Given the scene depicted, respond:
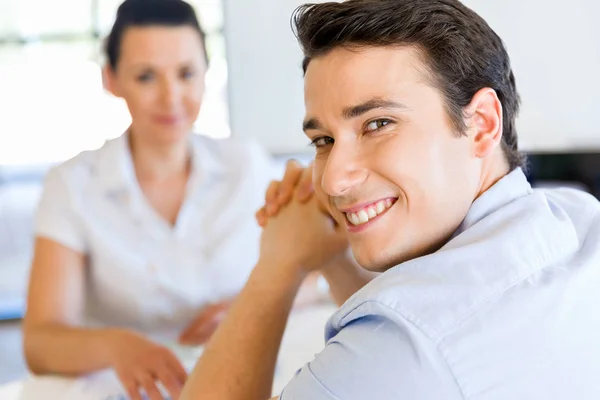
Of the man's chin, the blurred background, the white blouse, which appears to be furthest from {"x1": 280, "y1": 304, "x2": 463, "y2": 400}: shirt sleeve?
the blurred background

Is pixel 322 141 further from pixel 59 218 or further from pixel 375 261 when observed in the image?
pixel 59 218

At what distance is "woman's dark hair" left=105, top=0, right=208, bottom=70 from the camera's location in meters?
1.72

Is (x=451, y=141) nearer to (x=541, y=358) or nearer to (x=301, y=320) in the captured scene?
(x=541, y=358)

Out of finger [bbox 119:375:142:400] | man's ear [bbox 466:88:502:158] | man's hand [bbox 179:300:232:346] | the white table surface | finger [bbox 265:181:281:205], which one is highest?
man's ear [bbox 466:88:502:158]

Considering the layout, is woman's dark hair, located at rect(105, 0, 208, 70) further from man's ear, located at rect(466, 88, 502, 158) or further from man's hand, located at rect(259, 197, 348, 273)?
man's ear, located at rect(466, 88, 502, 158)

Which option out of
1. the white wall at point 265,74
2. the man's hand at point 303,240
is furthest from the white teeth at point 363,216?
the white wall at point 265,74

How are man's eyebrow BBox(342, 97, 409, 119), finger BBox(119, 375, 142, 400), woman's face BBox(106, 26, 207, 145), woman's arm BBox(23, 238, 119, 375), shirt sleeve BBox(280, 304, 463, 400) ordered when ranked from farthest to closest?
woman's face BBox(106, 26, 207, 145), woman's arm BBox(23, 238, 119, 375), finger BBox(119, 375, 142, 400), man's eyebrow BBox(342, 97, 409, 119), shirt sleeve BBox(280, 304, 463, 400)

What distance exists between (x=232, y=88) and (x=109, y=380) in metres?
1.83

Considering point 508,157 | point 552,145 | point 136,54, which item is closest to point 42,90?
point 136,54

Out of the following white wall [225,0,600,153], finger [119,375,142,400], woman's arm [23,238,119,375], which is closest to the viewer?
finger [119,375,142,400]

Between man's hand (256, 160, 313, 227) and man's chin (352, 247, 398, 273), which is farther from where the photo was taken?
man's hand (256, 160, 313, 227)

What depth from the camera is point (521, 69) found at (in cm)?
254

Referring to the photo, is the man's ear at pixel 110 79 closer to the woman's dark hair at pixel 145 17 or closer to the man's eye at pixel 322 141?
the woman's dark hair at pixel 145 17

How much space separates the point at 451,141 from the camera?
0.83 metres
